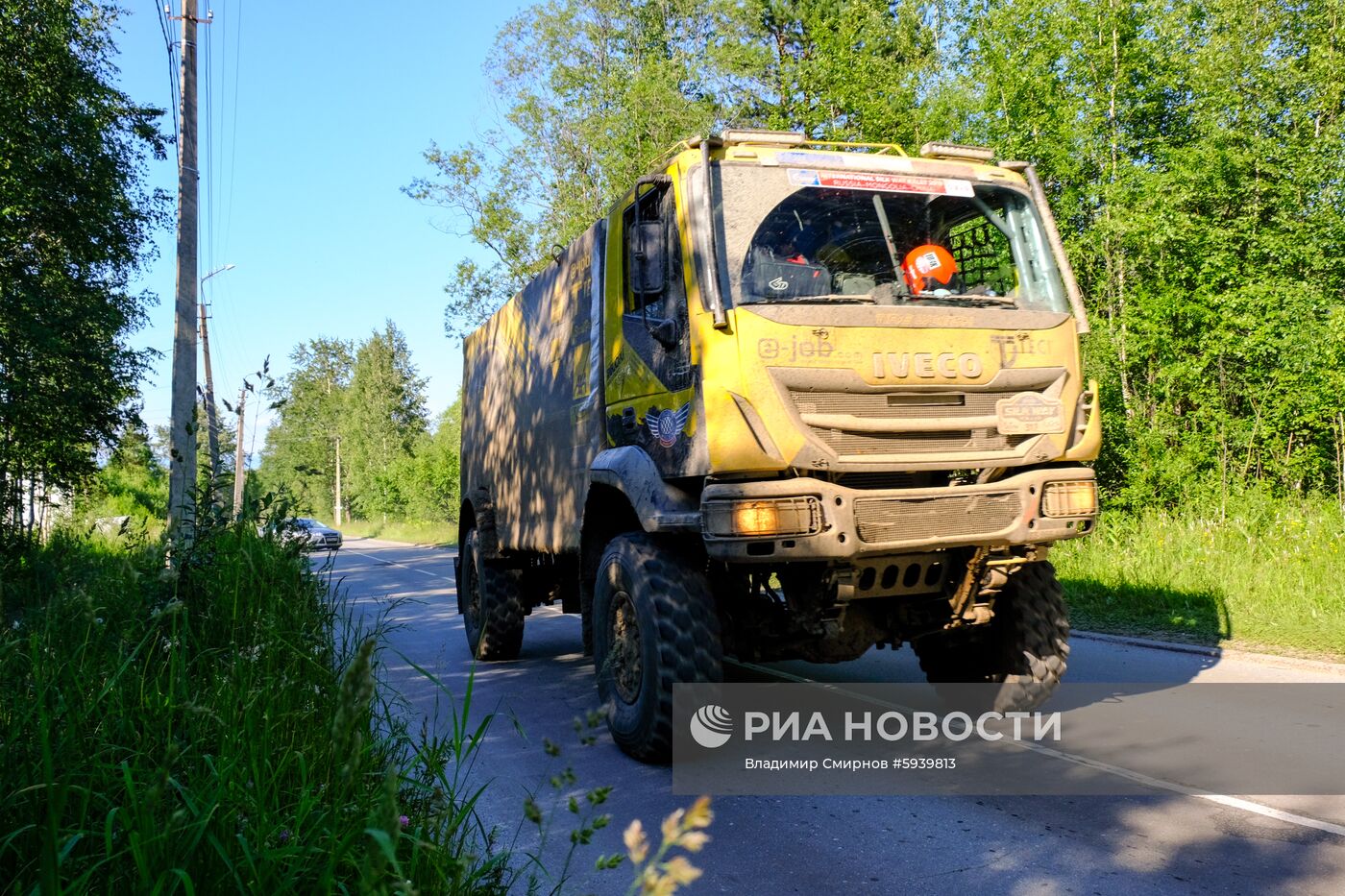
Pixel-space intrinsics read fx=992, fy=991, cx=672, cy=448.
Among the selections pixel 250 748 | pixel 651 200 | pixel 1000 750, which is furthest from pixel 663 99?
pixel 250 748

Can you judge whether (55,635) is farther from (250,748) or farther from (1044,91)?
(1044,91)

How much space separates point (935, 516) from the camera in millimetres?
4809

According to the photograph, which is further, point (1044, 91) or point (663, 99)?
point (663, 99)

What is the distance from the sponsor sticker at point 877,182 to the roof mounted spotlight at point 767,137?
0.25 meters

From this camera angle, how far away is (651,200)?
18.7 feet

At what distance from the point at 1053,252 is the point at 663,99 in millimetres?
22395

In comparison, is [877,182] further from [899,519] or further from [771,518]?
[771,518]

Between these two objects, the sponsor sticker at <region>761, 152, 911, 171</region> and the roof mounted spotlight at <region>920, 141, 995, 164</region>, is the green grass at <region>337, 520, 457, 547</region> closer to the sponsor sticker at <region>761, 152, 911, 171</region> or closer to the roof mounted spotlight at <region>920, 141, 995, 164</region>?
the roof mounted spotlight at <region>920, 141, 995, 164</region>

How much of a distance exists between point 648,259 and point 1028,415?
2159 millimetres

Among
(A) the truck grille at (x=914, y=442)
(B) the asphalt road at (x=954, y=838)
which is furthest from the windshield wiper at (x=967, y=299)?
(B) the asphalt road at (x=954, y=838)

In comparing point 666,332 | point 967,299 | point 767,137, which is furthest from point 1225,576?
point 666,332

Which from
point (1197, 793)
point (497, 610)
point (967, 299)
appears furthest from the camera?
point (497, 610)

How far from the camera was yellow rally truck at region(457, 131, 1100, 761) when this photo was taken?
4.76m

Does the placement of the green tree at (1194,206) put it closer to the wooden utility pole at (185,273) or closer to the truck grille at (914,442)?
the truck grille at (914,442)
